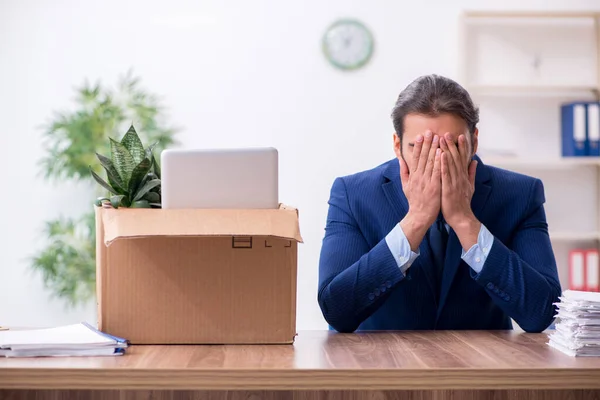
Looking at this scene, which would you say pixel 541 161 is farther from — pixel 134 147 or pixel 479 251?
pixel 134 147

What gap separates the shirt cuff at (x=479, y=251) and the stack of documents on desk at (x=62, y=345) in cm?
79

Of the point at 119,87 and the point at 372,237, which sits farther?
the point at 119,87

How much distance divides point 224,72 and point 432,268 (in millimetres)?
2666

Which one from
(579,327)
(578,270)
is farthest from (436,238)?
(578,270)

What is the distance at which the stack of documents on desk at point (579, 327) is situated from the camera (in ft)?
4.57

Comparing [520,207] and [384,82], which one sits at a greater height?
[384,82]

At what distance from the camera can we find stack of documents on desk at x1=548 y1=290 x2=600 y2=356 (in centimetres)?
139

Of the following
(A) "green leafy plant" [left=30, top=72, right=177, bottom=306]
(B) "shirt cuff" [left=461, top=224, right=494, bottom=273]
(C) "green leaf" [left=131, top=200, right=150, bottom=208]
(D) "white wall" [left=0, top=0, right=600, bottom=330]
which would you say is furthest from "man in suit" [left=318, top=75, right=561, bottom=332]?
(D) "white wall" [left=0, top=0, right=600, bottom=330]

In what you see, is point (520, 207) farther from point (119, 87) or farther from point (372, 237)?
point (119, 87)

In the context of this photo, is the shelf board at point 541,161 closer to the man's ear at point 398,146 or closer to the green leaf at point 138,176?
Answer: the man's ear at point 398,146

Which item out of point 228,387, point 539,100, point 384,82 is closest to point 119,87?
point 384,82

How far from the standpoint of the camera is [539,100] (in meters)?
4.32

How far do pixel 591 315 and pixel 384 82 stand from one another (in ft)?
9.92

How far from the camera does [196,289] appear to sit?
1.48 meters
